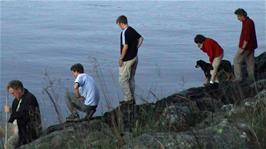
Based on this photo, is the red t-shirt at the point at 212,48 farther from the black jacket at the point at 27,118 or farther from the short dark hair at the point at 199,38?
the black jacket at the point at 27,118

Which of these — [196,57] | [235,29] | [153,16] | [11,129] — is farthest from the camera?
[153,16]

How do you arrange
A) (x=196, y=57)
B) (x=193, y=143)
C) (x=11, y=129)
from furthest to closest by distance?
(x=196, y=57) < (x=11, y=129) < (x=193, y=143)

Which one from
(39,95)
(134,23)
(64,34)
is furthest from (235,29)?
(39,95)

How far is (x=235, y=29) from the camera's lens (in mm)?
29625

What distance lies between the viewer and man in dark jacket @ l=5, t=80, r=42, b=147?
7.95 meters

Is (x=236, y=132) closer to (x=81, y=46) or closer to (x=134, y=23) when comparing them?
(x=81, y=46)

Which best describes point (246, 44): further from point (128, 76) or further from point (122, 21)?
point (122, 21)

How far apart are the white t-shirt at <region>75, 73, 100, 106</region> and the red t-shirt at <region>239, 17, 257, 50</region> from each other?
2.91m

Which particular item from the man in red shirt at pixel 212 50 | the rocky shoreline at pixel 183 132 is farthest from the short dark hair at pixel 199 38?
the rocky shoreline at pixel 183 132

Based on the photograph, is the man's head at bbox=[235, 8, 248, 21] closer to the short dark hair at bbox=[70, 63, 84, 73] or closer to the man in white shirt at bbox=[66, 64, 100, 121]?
the man in white shirt at bbox=[66, 64, 100, 121]

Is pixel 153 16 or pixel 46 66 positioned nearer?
pixel 46 66

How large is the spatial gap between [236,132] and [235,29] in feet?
84.3

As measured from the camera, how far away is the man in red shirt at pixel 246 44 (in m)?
11.0

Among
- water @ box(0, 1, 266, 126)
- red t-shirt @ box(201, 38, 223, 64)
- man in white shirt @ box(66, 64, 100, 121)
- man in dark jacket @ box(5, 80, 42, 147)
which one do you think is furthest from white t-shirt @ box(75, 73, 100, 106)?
red t-shirt @ box(201, 38, 223, 64)
